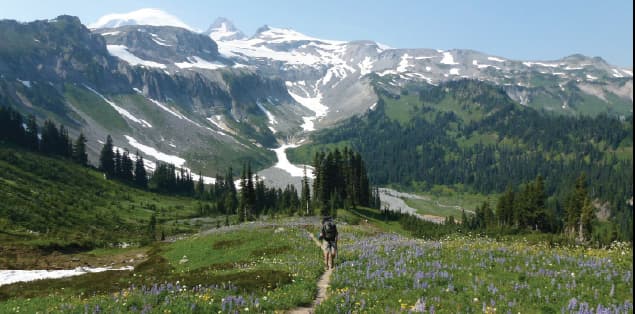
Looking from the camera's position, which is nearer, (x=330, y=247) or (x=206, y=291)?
(x=206, y=291)

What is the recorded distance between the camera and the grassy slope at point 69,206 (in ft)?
237

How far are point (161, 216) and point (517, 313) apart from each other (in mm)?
131980

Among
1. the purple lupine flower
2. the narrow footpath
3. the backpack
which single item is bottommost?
the narrow footpath

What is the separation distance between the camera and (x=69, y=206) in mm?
98875

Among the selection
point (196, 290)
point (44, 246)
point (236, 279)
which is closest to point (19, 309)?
point (196, 290)

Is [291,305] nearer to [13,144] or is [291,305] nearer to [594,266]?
[594,266]

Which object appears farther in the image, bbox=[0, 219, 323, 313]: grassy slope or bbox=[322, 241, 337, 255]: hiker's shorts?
bbox=[322, 241, 337, 255]: hiker's shorts

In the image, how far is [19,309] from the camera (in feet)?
57.3

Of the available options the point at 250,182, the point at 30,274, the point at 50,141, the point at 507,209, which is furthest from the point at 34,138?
the point at 507,209

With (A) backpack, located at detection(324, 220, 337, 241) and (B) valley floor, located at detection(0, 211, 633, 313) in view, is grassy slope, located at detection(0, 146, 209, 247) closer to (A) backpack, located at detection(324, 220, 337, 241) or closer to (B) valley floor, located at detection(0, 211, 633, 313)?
(A) backpack, located at detection(324, 220, 337, 241)

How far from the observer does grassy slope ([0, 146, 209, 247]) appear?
237 ft

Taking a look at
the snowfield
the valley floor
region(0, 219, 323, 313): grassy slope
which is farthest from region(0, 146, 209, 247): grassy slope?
the valley floor

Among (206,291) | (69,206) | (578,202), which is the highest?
(69,206)

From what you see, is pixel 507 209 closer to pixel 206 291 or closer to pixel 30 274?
pixel 30 274
